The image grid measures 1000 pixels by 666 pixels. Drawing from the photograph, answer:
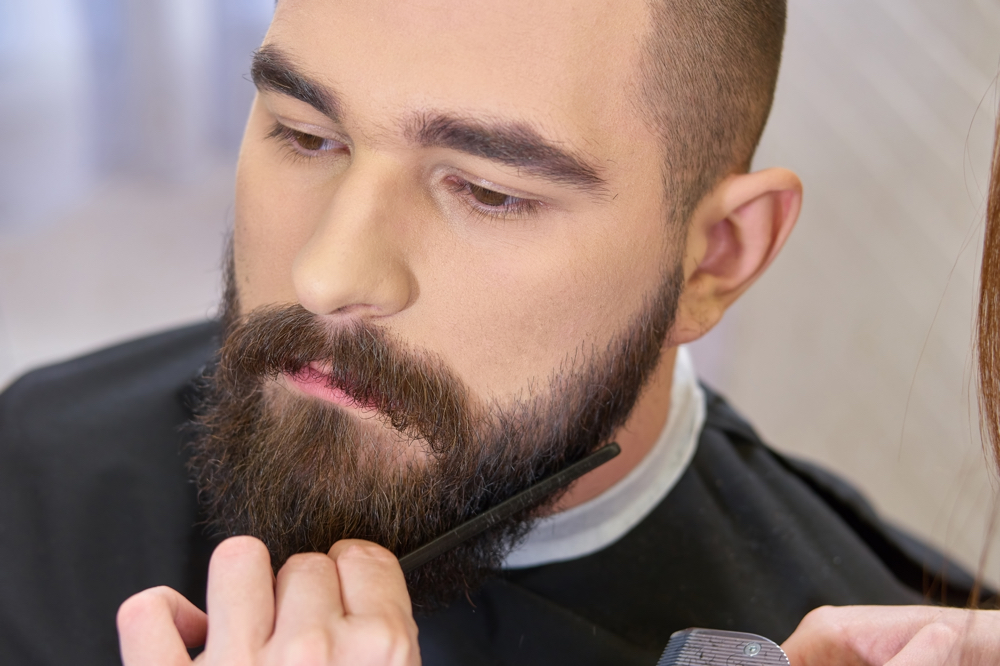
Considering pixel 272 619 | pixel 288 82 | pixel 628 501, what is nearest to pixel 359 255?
pixel 288 82

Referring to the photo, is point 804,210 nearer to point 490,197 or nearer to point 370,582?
point 490,197

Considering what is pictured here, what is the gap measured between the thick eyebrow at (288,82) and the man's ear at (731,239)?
43 centimetres

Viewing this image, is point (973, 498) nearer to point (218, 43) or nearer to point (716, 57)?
point (716, 57)

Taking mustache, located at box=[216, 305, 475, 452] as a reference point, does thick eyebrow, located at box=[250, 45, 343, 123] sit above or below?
above

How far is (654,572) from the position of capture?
1.17 meters

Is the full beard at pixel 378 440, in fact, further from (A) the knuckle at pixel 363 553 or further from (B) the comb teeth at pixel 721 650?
(B) the comb teeth at pixel 721 650

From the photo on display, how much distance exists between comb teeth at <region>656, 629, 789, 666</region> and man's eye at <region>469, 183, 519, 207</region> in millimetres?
446

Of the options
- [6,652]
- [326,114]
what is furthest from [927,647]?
[6,652]

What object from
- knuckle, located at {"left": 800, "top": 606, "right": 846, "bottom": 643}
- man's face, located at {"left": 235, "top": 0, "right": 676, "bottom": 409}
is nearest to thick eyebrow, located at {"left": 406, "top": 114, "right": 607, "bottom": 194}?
man's face, located at {"left": 235, "top": 0, "right": 676, "bottom": 409}

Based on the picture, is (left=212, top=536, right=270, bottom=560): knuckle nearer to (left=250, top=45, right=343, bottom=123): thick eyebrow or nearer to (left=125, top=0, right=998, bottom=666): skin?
(left=125, top=0, right=998, bottom=666): skin

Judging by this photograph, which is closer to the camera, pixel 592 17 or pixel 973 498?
pixel 592 17

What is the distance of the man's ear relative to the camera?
1018 millimetres

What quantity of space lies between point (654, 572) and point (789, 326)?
1.14m

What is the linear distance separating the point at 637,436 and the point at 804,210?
1.08m
